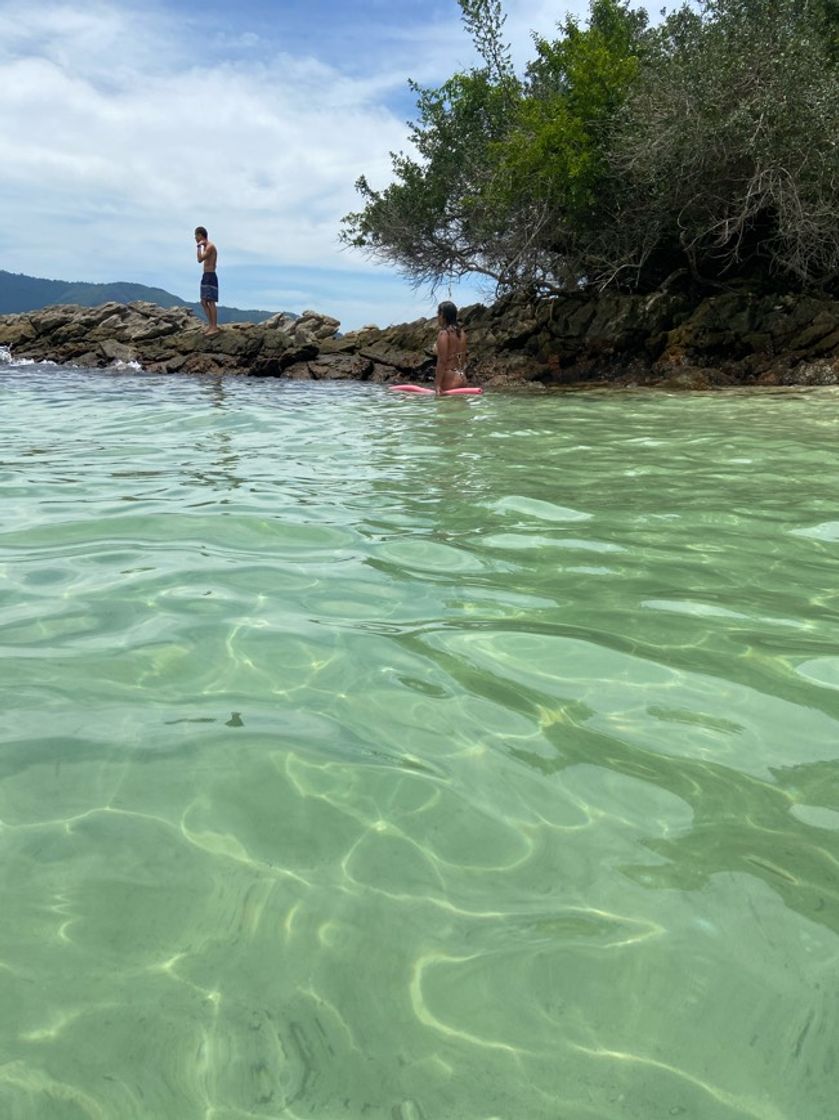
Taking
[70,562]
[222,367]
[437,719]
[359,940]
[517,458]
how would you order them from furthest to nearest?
[222,367] < [517,458] < [70,562] < [437,719] < [359,940]

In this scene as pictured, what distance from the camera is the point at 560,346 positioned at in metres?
20.5

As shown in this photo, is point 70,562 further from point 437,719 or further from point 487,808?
point 487,808

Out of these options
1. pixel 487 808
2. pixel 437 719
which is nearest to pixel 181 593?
pixel 437 719

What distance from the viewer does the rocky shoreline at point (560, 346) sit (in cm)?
1811

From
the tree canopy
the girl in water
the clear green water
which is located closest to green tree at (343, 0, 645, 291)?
the tree canopy

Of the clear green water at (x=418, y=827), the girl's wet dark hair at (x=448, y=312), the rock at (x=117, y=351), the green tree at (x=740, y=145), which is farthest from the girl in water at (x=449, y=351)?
the rock at (x=117, y=351)

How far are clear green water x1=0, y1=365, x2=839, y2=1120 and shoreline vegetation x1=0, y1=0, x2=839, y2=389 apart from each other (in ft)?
49.6

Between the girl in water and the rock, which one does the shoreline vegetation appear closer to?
the rock

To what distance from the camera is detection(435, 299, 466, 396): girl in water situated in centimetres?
1480

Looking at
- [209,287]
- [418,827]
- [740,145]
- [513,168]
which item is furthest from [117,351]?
[418,827]

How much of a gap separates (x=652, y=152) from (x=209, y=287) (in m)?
10.7

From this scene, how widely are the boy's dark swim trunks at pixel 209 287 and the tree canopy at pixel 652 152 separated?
667 cm

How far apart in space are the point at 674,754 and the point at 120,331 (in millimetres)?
30057

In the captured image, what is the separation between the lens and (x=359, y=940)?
1688mm
